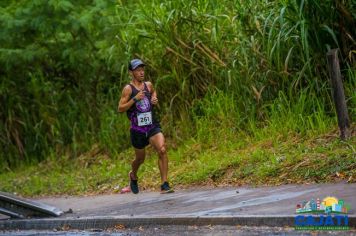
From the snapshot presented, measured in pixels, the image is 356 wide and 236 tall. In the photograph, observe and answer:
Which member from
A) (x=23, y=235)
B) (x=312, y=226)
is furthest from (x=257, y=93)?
(x=312, y=226)

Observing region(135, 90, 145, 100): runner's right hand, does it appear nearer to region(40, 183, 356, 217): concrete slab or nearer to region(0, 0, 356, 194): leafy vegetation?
region(40, 183, 356, 217): concrete slab

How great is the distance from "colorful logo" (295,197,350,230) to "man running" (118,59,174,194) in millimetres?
3853

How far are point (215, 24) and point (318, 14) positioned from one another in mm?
2845

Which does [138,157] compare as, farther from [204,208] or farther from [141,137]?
[204,208]

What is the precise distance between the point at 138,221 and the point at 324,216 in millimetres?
2387

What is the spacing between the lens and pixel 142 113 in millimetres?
11273

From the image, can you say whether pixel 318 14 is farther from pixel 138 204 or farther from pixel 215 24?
pixel 138 204

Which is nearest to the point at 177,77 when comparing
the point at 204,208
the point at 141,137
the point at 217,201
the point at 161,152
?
the point at 141,137

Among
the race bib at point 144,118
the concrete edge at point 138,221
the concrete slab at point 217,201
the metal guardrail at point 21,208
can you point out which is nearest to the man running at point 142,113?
the race bib at point 144,118

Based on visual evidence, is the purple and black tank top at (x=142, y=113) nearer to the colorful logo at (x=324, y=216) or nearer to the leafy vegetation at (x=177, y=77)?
the leafy vegetation at (x=177, y=77)

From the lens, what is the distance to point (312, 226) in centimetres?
705

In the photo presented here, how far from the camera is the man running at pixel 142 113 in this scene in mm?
11195

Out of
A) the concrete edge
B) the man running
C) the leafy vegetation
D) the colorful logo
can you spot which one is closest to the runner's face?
the man running

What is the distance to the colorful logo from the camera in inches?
272
